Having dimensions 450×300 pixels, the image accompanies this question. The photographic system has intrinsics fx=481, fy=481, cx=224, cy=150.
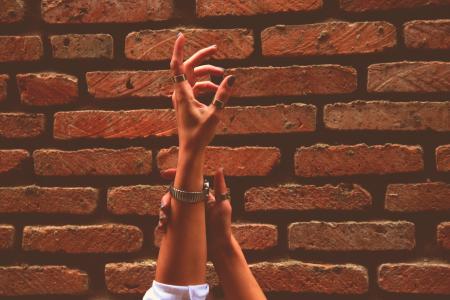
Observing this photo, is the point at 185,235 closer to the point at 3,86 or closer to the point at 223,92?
the point at 223,92

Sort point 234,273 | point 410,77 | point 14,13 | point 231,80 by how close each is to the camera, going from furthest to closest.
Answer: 1. point 14,13
2. point 410,77
3. point 234,273
4. point 231,80

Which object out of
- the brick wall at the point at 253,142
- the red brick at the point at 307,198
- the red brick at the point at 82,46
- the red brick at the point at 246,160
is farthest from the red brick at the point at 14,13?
the red brick at the point at 307,198

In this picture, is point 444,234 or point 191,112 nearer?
point 191,112

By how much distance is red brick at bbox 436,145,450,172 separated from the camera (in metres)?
1.41

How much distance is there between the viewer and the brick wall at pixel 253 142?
4.63 feet

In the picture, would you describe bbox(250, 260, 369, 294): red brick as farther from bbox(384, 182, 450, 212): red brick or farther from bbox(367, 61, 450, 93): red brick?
bbox(367, 61, 450, 93): red brick

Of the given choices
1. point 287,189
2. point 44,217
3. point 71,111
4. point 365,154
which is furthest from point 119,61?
point 365,154

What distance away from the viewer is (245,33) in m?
1.46

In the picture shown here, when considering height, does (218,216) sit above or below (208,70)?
below

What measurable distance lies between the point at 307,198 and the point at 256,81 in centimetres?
38

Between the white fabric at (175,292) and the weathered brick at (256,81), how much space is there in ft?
1.97

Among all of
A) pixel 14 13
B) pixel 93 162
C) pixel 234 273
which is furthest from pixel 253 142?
pixel 14 13

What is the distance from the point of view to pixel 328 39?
1439 mm

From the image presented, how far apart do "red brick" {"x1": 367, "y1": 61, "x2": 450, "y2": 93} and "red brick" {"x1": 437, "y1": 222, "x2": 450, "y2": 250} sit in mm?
393
